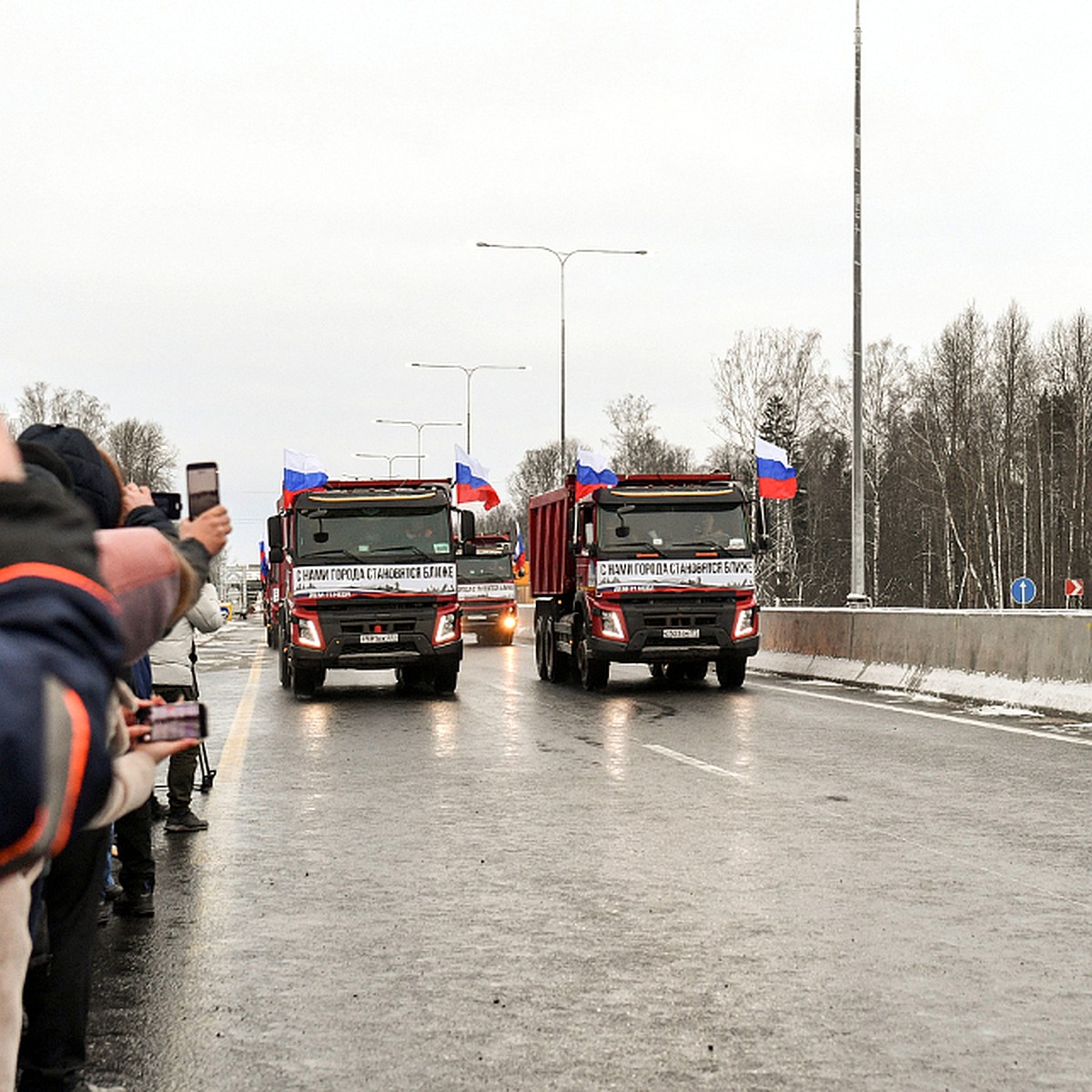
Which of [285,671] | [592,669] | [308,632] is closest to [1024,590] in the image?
[285,671]

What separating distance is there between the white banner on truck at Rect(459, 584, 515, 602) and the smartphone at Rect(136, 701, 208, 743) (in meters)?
41.1

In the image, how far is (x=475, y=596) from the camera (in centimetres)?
4362

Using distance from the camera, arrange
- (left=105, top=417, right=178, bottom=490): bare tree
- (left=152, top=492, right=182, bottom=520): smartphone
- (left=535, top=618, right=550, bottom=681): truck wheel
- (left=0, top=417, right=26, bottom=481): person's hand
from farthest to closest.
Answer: (left=105, top=417, right=178, bottom=490): bare tree, (left=535, top=618, right=550, bottom=681): truck wheel, (left=152, top=492, right=182, bottom=520): smartphone, (left=0, top=417, right=26, bottom=481): person's hand

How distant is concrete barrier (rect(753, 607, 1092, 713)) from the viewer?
16969 millimetres

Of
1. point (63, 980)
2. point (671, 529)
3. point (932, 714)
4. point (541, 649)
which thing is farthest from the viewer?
point (541, 649)

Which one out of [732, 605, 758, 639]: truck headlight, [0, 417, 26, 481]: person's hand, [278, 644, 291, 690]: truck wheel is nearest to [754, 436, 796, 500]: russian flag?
[732, 605, 758, 639]: truck headlight

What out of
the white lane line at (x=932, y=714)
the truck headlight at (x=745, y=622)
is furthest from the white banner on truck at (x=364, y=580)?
the white lane line at (x=932, y=714)

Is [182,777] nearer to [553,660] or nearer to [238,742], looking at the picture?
[238,742]

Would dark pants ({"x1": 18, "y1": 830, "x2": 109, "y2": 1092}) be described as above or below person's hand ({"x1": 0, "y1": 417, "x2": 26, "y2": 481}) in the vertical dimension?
below

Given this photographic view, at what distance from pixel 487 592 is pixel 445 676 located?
2247cm

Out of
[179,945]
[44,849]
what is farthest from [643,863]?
[44,849]

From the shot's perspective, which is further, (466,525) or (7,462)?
(466,525)

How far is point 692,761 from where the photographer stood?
12656 millimetres

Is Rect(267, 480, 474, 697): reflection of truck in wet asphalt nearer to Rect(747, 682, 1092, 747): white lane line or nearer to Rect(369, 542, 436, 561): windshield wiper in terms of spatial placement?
Rect(369, 542, 436, 561): windshield wiper
